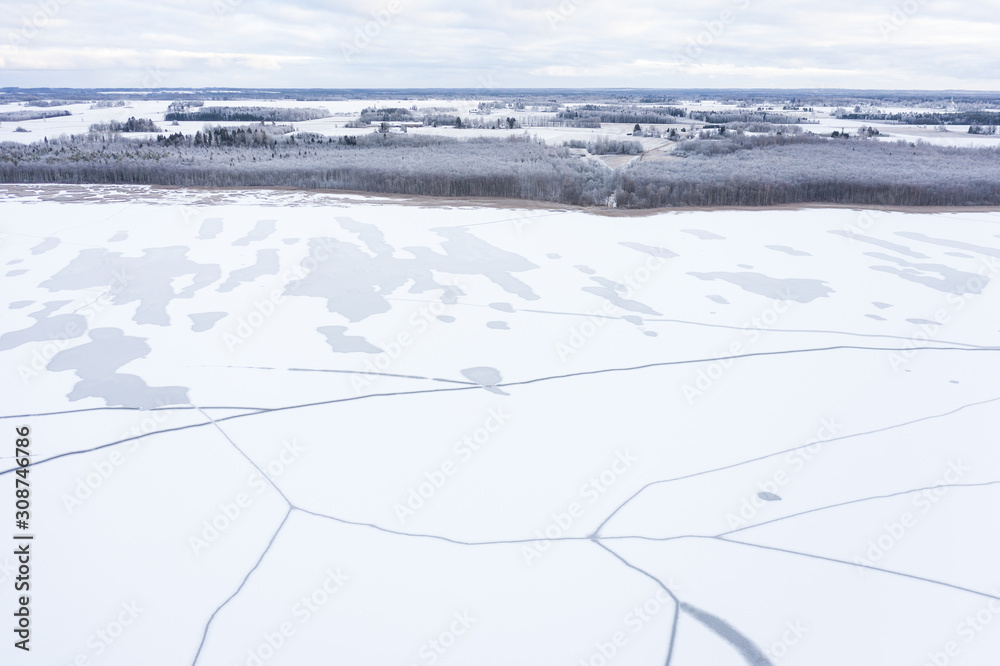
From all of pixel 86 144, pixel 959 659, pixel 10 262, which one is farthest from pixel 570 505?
pixel 86 144

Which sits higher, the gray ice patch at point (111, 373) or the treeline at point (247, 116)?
the treeline at point (247, 116)

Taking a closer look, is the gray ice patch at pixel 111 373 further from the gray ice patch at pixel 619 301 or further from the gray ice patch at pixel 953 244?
the gray ice patch at pixel 953 244

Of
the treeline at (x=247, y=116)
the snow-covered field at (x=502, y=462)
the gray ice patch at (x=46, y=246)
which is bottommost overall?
the snow-covered field at (x=502, y=462)

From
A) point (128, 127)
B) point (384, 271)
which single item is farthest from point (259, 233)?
point (128, 127)

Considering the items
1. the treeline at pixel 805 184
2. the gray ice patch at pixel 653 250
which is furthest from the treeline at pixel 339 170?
the gray ice patch at pixel 653 250

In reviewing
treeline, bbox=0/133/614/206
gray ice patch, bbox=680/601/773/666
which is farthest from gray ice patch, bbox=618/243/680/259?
gray ice patch, bbox=680/601/773/666

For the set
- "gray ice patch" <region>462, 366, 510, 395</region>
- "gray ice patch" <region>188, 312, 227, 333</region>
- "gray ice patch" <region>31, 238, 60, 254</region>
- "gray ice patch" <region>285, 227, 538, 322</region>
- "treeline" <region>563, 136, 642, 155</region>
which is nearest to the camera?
"gray ice patch" <region>462, 366, 510, 395</region>

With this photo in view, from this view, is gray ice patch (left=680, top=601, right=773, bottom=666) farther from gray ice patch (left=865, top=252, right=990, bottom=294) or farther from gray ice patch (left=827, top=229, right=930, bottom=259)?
gray ice patch (left=827, top=229, right=930, bottom=259)
